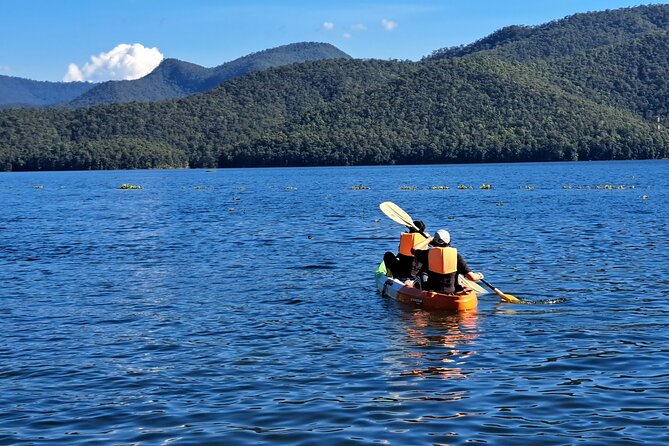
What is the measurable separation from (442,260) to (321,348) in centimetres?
516

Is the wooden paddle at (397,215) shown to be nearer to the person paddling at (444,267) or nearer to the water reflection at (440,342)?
the person paddling at (444,267)

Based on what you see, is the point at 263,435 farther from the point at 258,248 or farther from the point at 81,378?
the point at 258,248

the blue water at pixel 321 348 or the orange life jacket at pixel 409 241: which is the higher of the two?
the orange life jacket at pixel 409 241

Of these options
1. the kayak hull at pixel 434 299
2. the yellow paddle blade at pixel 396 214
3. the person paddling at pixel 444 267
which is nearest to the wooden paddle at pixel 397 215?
the yellow paddle blade at pixel 396 214

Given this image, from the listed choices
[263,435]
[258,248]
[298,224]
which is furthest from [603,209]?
[263,435]

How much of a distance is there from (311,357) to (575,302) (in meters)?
8.95

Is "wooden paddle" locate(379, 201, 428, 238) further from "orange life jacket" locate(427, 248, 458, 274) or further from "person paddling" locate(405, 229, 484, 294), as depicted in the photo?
"orange life jacket" locate(427, 248, 458, 274)

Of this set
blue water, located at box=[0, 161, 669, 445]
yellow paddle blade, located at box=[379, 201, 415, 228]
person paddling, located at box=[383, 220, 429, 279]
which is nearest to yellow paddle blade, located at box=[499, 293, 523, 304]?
blue water, located at box=[0, 161, 669, 445]

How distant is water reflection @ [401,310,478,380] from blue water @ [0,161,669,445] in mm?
75

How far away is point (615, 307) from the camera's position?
22.7 m

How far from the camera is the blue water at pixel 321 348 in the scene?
13508 millimetres

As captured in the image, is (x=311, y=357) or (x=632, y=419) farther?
(x=311, y=357)

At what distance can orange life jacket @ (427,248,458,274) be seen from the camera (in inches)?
880

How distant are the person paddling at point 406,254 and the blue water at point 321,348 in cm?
115
